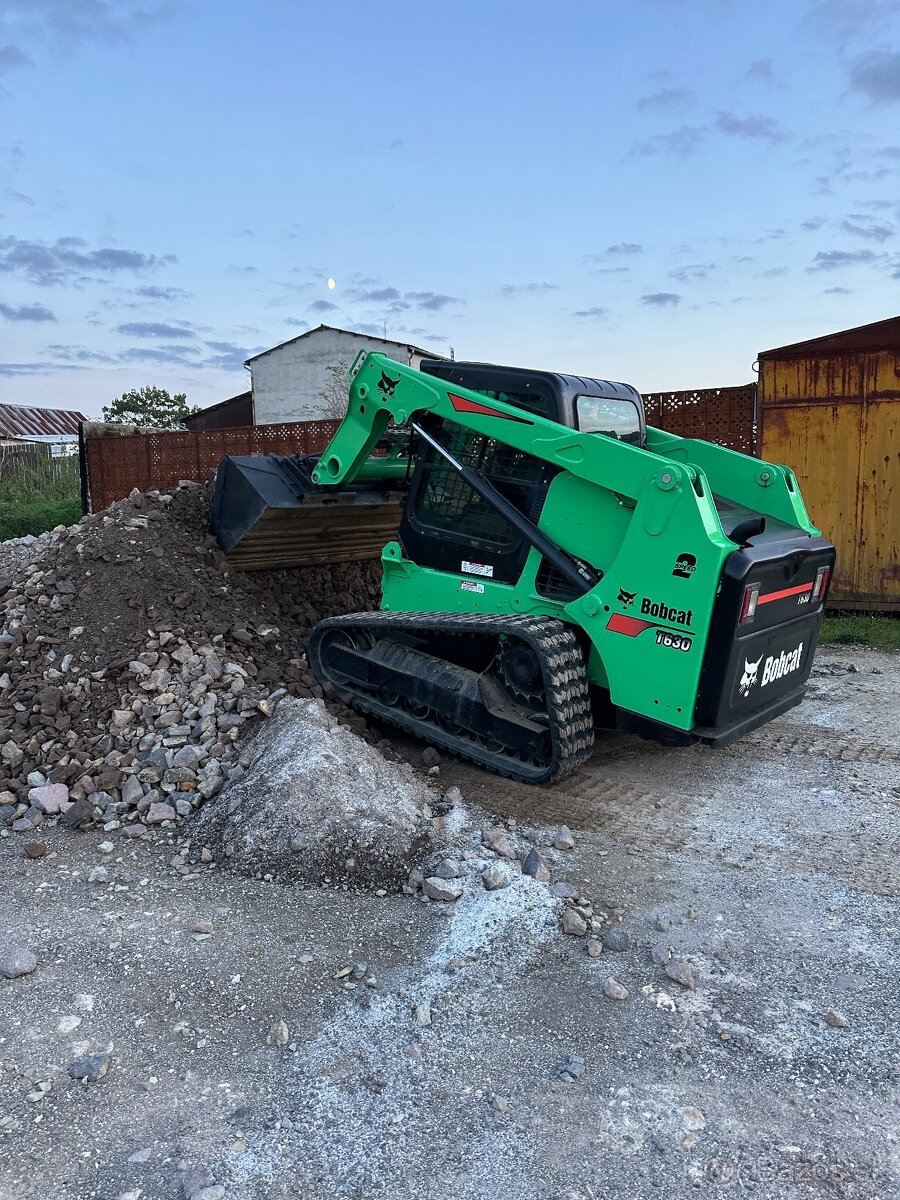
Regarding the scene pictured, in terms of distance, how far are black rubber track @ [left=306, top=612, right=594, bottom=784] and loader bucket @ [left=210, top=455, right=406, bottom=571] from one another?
1184 millimetres

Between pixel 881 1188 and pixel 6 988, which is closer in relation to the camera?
pixel 881 1188

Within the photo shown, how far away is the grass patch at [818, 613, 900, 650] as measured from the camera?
8.53 metres

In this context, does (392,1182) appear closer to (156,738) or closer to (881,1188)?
(881,1188)

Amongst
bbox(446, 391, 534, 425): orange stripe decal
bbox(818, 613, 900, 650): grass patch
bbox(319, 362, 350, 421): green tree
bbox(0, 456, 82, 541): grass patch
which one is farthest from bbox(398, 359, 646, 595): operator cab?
bbox(319, 362, 350, 421): green tree

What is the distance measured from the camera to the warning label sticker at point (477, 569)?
510 centimetres

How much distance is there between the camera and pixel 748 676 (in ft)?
14.5

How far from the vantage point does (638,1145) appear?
241 centimetres

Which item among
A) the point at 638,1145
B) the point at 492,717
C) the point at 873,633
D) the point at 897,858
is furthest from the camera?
the point at 873,633

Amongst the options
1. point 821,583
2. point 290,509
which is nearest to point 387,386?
point 290,509

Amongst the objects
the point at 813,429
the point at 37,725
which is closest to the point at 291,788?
the point at 37,725

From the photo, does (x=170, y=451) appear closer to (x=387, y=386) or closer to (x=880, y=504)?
(x=387, y=386)

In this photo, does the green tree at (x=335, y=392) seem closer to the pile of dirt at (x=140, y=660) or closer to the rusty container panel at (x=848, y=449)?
the rusty container panel at (x=848, y=449)

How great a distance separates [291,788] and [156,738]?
1052mm

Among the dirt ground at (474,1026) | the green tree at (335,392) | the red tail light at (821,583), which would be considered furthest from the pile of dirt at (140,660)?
the green tree at (335,392)
